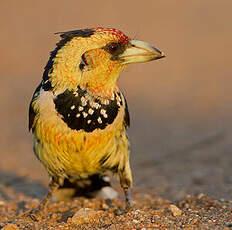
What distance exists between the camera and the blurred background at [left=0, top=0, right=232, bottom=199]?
602 cm

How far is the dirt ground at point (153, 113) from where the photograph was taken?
4.08 m

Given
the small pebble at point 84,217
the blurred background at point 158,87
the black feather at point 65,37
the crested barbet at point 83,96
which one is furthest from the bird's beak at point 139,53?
the small pebble at point 84,217

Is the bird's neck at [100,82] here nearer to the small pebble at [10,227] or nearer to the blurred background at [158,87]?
the blurred background at [158,87]

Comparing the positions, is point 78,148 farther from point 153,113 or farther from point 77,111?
point 153,113

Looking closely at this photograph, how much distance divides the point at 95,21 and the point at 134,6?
2.13 metres

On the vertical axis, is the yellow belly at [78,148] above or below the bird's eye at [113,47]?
below

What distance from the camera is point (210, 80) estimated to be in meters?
9.57

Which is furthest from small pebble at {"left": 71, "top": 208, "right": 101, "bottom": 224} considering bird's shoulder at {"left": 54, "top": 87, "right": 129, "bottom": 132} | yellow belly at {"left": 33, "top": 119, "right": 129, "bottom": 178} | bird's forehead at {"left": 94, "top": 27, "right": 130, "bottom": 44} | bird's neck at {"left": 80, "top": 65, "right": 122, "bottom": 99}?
bird's forehead at {"left": 94, "top": 27, "right": 130, "bottom": 44}

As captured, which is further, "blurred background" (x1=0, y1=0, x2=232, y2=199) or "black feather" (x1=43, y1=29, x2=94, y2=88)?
"blurred background" (x1=0, y1=0, x2=232, y2=199)

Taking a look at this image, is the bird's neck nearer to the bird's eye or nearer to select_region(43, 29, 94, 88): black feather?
the bird's eye

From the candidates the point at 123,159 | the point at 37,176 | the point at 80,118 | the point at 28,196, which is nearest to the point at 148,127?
the point at 37,176

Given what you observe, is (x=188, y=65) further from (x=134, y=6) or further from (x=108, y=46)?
(x=108, y=46)

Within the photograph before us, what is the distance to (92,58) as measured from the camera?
354 centimetres

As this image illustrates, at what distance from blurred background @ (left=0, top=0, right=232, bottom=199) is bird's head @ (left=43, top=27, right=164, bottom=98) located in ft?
2.64
